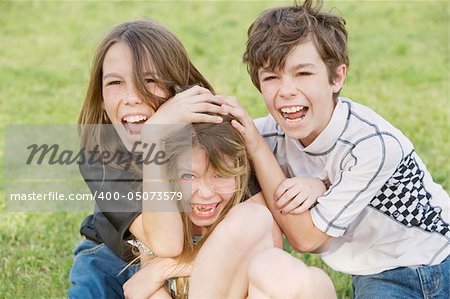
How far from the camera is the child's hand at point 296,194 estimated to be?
2.76 m

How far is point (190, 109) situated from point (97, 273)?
827 millimetres

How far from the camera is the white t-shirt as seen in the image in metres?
2.72

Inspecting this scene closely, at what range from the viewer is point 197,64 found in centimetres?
721

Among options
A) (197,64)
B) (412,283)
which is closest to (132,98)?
(412,283)

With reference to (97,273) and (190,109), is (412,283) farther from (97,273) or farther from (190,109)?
(97,273)

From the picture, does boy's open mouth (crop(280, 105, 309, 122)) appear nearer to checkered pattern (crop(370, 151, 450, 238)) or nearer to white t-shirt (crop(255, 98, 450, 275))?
white t-shirt (crop(255, 98, 450, 275))

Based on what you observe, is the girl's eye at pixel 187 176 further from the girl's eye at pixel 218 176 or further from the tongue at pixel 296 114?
the tongue at pixel 296 114

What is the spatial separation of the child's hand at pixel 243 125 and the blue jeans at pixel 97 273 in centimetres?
72

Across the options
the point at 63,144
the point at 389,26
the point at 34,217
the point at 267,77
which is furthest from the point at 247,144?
the point at 389,26

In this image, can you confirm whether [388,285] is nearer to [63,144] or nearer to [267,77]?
[267,77]

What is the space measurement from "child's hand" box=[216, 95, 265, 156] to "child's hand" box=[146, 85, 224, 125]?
28mm

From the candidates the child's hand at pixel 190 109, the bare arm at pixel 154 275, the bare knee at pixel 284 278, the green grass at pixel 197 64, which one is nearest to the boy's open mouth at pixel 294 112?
the child's hand at pixel 190 109

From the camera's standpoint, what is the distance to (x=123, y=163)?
302 centimetres

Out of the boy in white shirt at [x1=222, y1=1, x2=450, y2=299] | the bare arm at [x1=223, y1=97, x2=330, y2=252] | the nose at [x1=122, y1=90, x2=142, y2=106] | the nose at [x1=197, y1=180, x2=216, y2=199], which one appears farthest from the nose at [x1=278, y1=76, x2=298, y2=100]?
the nose at [x1=122, y1=90, x2=142, y2=106]
